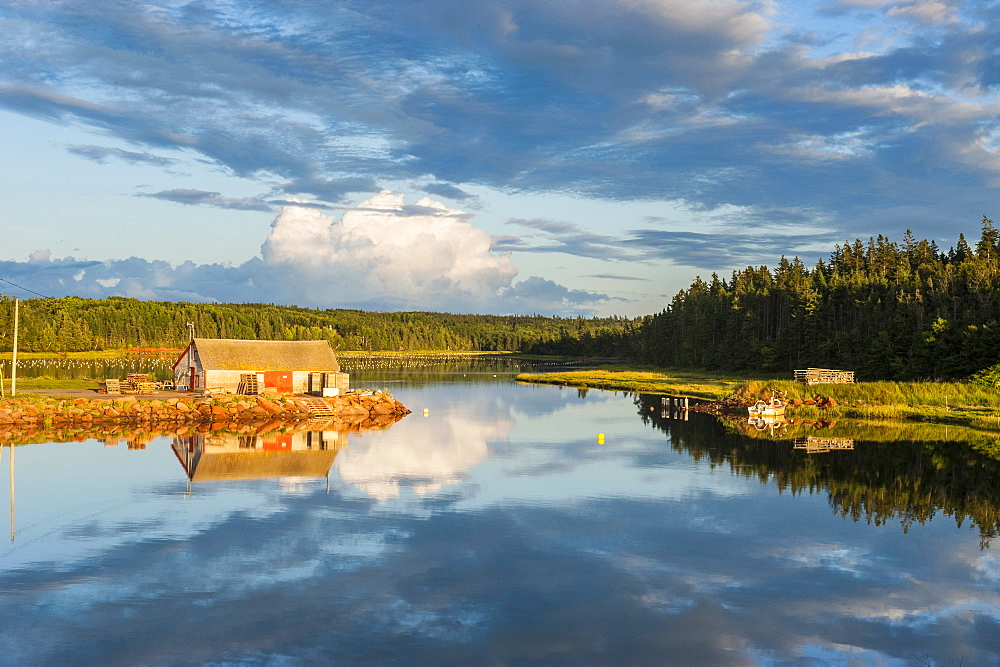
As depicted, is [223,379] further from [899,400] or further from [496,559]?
[899,400]

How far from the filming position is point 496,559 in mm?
22641

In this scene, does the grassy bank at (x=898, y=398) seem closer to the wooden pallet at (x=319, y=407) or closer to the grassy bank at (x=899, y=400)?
the grassy bank at (x=899, y=400)

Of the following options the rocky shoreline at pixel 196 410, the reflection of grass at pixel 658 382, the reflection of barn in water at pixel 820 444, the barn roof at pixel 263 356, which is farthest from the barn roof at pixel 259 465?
the reflection of grass at pixel 658 382

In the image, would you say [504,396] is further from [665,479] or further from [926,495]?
[926,495]

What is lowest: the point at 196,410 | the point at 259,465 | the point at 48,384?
the point at 259,465

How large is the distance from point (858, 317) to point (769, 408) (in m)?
52.8

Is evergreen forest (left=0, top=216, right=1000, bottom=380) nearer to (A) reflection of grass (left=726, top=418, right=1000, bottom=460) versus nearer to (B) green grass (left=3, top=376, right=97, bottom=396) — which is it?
(A) reflection of grass (left=726, top=418, right=1000, bottom=460)

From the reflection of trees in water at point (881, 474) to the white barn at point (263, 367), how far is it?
96.5 feet

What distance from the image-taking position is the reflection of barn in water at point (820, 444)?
45.8m

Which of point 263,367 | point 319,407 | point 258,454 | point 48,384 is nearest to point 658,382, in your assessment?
point 263,367

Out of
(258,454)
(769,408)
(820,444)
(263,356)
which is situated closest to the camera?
(258,454)

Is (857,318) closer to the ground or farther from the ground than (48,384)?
farther from the ground

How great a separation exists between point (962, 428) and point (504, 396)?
147ft

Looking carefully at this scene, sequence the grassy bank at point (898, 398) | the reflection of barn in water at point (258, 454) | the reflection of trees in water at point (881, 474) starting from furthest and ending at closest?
the grassy bank at point (898, 398) < the reflection of barn in water at point (258, 454) < the reflection of trees in water at point (881, 474)
